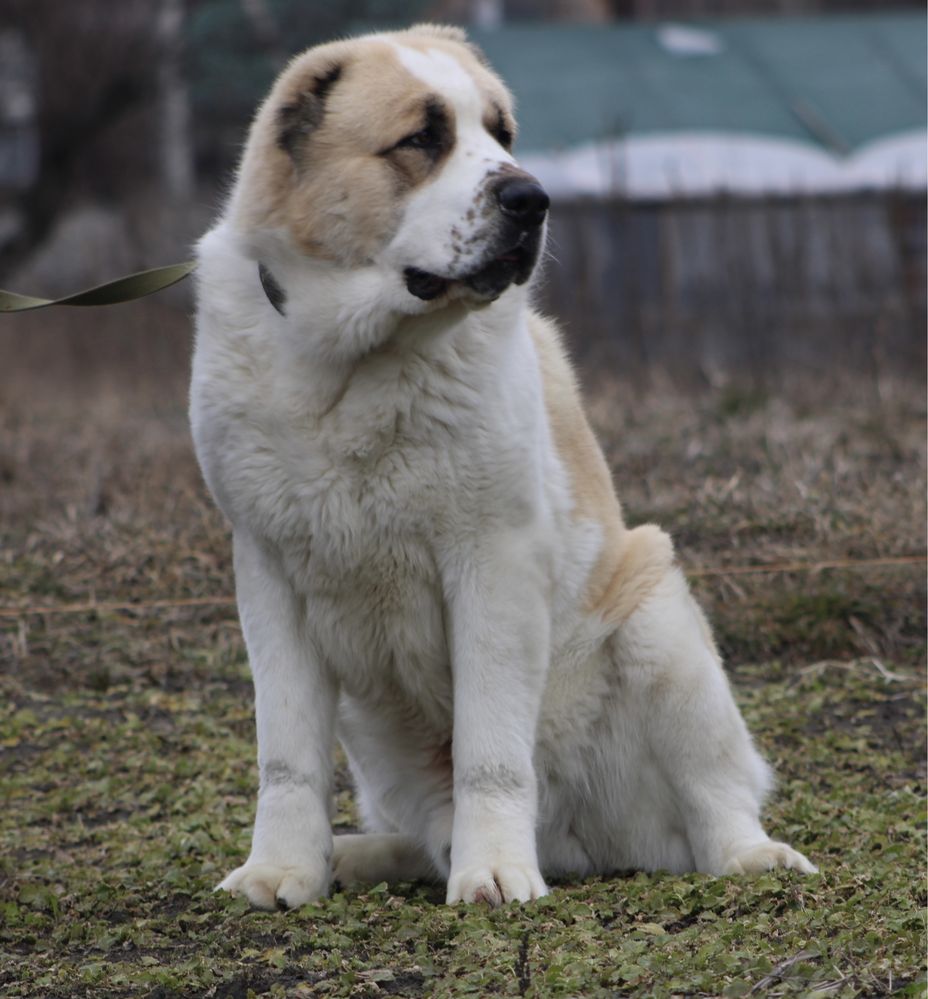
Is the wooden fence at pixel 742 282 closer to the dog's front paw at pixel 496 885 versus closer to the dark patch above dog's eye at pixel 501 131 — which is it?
the dark patch above dog's eye at pixel 501 131

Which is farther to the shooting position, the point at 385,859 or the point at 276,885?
the point at 385,859

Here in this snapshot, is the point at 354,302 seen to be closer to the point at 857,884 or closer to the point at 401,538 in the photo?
the point at 401,538

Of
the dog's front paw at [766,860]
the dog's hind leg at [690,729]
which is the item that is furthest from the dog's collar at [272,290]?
the dog's front paw at [766,860]

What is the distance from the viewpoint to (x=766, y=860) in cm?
332

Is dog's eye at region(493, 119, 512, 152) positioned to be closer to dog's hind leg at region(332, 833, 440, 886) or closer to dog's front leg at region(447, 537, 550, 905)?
dog's front leg at region(447, 537, 550, 905)

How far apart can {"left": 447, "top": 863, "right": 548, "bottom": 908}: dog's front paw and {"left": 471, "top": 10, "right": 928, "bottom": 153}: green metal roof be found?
11.4m

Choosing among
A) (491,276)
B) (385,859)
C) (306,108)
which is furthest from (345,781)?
(306,108)

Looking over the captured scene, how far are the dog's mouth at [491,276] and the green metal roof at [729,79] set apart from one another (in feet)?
36.1

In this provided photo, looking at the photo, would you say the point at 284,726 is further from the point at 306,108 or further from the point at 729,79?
the point at 729,79

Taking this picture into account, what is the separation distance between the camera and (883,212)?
1157 cm

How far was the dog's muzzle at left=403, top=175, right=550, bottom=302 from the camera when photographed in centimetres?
307

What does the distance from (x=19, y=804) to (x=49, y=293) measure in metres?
10.3

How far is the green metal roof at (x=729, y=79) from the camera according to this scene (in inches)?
608

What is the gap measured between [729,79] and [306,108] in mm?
14311
